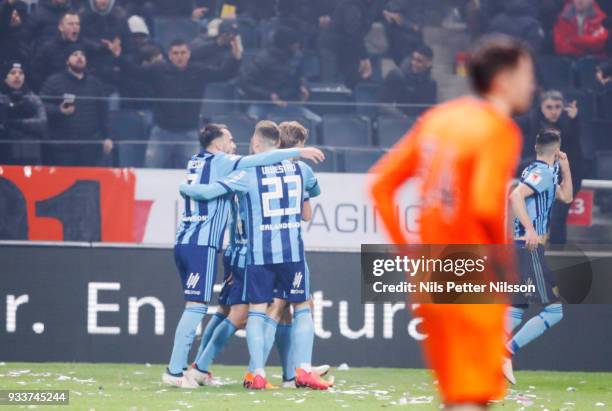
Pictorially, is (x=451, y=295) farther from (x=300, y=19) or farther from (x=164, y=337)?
(x=300, y=19)

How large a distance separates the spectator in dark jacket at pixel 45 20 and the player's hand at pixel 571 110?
5.77 m

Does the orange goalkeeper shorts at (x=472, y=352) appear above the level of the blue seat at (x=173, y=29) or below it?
below

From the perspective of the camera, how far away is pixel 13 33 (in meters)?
13.3

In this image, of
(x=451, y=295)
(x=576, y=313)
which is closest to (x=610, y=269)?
(x=576, y=313)

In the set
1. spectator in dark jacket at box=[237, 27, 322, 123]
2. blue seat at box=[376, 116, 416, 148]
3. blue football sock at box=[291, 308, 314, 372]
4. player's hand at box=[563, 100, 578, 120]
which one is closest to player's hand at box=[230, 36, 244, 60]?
spectator in dark jacket at box=[237, 27, 322, 123]

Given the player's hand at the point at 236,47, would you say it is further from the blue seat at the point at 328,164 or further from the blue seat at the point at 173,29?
the blue seat at the point at 328,164

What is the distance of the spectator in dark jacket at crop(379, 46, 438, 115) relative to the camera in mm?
13594

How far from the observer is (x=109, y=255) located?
1088cm

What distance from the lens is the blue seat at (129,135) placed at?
12219 mm

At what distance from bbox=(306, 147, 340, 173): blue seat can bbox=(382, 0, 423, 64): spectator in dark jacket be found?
2.78 meters

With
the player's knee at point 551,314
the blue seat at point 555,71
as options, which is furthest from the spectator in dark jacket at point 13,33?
the player's knee at point 551,314

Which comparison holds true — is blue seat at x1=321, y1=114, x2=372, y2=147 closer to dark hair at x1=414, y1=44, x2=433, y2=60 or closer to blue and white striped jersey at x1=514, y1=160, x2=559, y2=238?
dark hair at x1=414, y1=44, x2=433, y2=60

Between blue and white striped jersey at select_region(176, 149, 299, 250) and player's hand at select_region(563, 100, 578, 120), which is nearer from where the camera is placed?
blue and white striped jersey at select_region(176, 149, 299, 250)

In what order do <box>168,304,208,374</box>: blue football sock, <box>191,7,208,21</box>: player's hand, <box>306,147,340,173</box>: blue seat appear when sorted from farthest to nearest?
<box>191,7,208,21</box>: player's hand → <box>306,147,340,173</box>: blue seat → <box>168,304,208,374</box>: blue football sock
